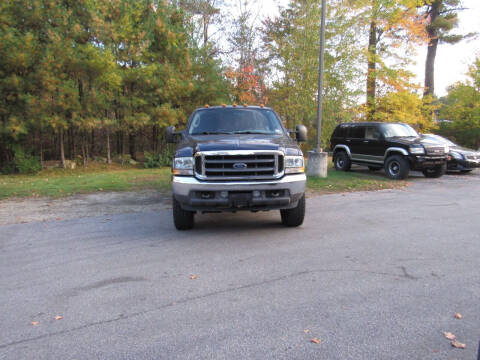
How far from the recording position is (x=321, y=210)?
763 centimetres

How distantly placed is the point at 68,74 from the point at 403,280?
15.7 m

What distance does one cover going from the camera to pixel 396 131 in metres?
13.3

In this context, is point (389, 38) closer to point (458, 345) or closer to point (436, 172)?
point (436, 172)

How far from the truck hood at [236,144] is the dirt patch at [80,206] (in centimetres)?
265

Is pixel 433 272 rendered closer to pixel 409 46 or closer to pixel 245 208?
pixel 245 208

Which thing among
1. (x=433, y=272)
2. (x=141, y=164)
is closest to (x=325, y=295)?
(x=433, y=272)

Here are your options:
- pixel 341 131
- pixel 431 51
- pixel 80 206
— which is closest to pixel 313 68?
pixel 341 131

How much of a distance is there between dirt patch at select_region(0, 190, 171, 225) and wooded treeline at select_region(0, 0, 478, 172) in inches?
285

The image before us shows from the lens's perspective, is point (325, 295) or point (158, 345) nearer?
point (158, 345)

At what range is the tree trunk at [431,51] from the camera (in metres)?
26.7

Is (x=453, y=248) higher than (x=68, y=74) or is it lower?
lower

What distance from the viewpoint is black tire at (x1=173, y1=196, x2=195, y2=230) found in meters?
5.76

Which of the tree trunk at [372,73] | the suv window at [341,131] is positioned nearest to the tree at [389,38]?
the tree trunk at [372,73]

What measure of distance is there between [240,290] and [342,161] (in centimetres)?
1219
